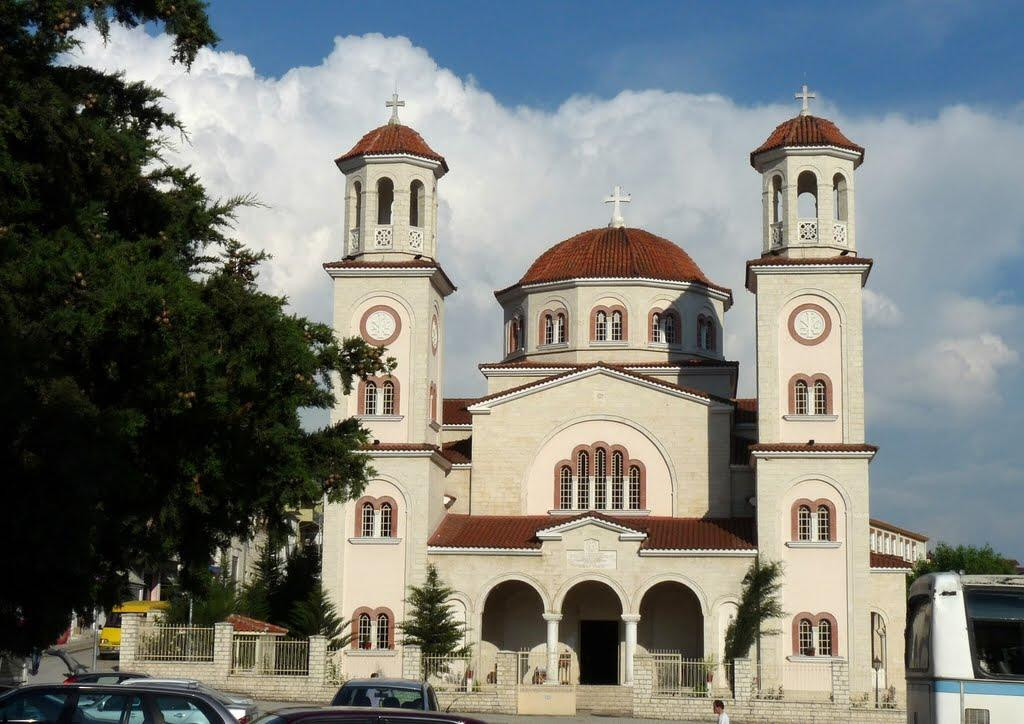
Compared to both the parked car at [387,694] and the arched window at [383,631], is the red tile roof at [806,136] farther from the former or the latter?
the parked car at [387,694]

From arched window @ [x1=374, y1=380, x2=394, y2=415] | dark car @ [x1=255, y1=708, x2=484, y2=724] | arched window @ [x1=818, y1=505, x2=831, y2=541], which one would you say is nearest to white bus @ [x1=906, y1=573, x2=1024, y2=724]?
dark car @ [x1=255, y1=708, x2=484, y2=724]

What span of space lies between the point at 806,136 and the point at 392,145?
12976 mm

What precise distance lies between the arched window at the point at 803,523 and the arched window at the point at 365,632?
43.3ft

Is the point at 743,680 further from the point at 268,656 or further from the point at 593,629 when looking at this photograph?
the point at 268,656

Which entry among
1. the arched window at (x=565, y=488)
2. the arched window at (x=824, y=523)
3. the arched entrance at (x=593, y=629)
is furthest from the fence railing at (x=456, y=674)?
the arched window at (x=824, y=523)

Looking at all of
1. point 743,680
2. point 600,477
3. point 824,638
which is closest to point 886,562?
point 824,638

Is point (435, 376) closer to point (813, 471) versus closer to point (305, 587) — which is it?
point (305, 587)

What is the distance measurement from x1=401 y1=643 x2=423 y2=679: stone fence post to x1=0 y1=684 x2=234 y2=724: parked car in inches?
1016

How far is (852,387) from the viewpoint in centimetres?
4419

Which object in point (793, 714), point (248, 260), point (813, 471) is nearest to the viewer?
point (248, 260)

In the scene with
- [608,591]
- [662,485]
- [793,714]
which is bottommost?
[793,714]

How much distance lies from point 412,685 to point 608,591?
27301 millimetres

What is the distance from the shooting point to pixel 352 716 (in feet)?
40.2

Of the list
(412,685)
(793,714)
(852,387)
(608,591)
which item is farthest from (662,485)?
(412,685)
